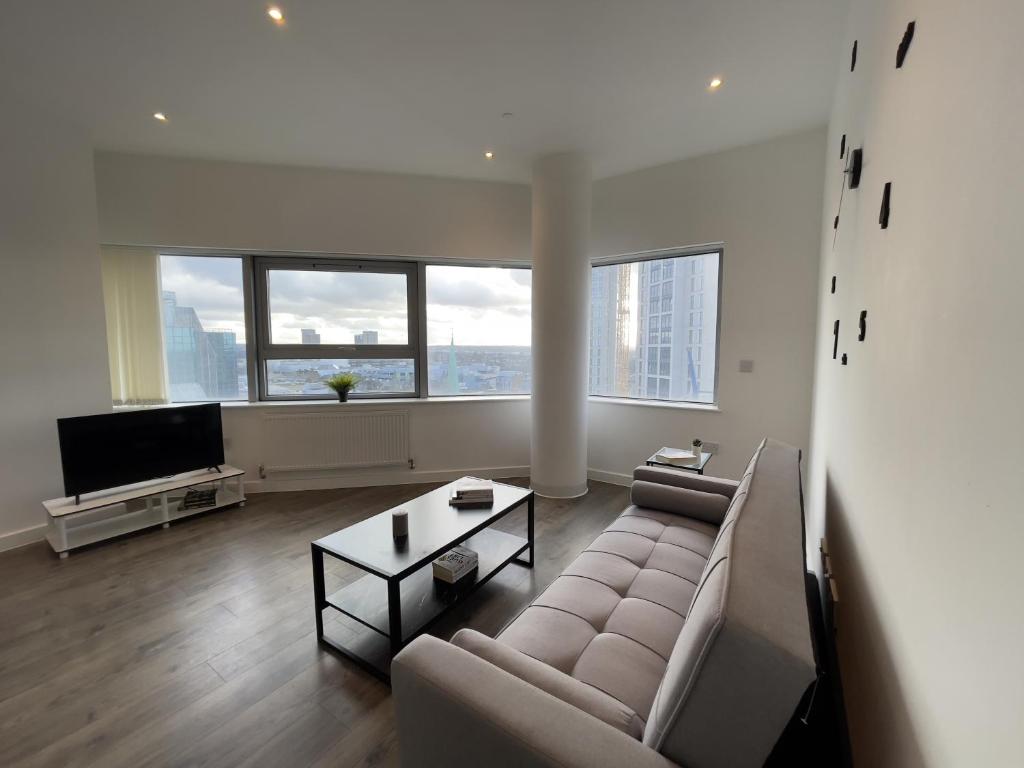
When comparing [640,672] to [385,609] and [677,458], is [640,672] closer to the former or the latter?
[385,609]

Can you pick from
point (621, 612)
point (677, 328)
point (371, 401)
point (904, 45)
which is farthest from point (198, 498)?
point (904, 45)

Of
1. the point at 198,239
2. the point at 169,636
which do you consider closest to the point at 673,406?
the point at 169,636

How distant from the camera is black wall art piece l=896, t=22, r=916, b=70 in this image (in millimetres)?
919

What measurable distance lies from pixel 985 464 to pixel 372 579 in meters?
2.44

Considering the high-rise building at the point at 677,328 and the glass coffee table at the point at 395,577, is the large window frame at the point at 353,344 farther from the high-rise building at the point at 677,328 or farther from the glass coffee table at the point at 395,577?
the glass coffee table at the point at 395,577

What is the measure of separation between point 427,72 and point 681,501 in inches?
113

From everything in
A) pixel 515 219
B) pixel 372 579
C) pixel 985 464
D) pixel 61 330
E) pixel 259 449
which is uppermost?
pixel 515 219

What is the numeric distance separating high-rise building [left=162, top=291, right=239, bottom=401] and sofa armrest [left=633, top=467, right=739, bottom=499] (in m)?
3.84

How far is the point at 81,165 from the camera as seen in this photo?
3.19 metres

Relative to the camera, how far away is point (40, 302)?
9.99 feet

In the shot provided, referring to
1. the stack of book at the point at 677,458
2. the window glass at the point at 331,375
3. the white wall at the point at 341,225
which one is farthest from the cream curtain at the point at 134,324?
the stack of book at the point at 677,458

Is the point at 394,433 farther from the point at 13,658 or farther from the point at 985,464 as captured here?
the point at 985,464

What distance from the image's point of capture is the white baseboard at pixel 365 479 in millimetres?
4051

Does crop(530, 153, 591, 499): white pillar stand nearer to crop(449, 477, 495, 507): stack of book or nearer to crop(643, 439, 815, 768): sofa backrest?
crop(449, 477, 495, 507): stack of book
